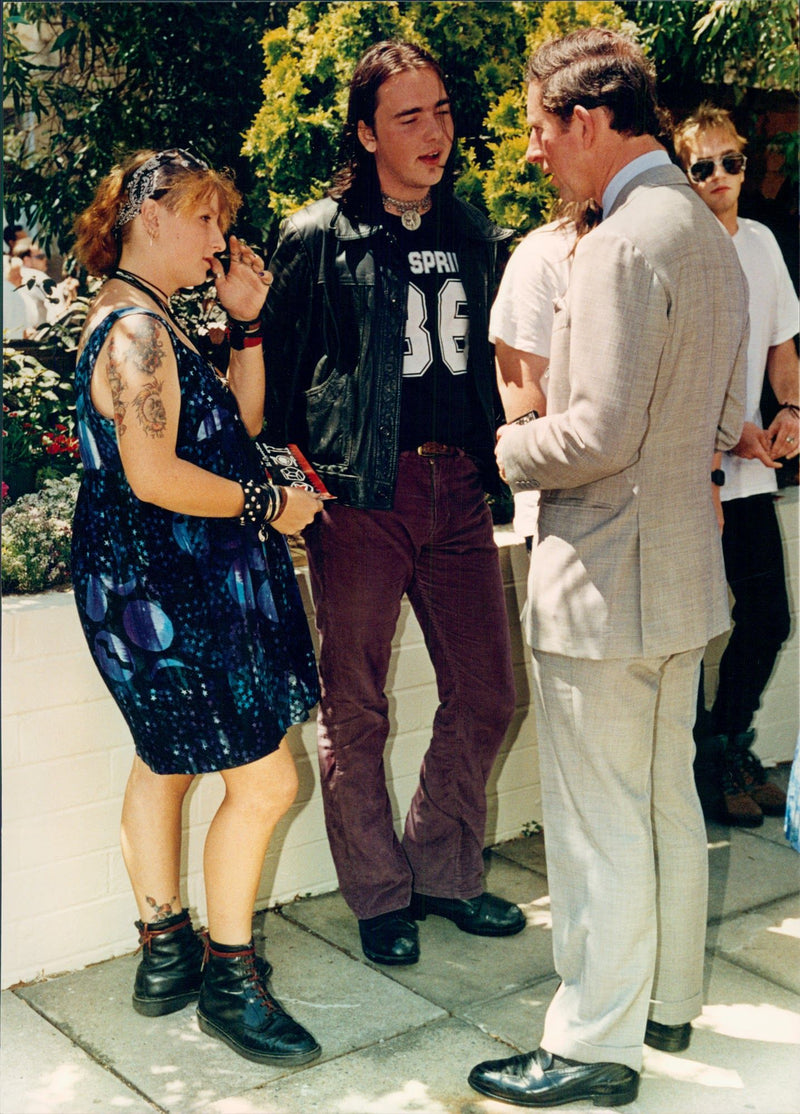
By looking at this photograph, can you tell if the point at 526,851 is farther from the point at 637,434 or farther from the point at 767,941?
the point at 637,434

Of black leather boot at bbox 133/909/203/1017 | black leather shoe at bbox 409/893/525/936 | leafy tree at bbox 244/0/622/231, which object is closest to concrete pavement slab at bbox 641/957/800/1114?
black leather shoe at bbox 409/893/525/936

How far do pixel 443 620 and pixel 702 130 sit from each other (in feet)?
5.56

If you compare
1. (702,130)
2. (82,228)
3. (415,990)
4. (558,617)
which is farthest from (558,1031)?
(702,130)

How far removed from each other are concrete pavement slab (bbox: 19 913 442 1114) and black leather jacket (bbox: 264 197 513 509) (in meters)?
1.22

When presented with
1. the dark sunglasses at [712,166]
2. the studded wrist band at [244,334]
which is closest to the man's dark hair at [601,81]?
the studded wrist band at [244,334]

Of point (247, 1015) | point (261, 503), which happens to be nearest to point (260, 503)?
point (261, 503)

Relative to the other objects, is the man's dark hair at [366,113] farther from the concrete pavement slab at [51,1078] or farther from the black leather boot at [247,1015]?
the concrete pavement slab at [51,1078]

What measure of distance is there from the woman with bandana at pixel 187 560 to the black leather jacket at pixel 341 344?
333mm

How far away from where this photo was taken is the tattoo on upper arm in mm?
2717

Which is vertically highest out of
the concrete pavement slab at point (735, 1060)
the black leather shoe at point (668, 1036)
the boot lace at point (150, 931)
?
the boot lace at point (150, 931)

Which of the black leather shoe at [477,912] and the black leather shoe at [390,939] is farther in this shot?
the black leather shoe at [477,912]

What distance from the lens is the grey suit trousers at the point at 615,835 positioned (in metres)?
2.68

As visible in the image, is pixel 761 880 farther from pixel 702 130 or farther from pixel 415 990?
pixel 702 130

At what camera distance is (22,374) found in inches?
176
